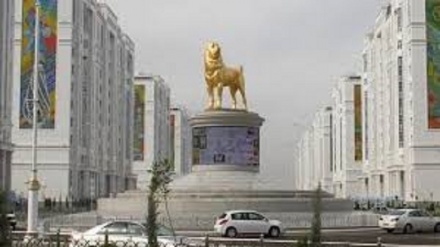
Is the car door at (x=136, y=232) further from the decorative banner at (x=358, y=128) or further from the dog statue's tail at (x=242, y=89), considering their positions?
A: the decorative banner at (x=358, y=128)

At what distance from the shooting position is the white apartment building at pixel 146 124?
529 feet

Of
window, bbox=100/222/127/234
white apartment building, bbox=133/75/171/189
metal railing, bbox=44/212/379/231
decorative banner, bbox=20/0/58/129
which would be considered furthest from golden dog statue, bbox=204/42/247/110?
white apartment building, bbox=133/75/171/189

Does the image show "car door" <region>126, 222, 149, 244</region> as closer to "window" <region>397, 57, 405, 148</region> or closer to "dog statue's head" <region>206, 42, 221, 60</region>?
"dog statue's head" <region>206, 42, 221, 60</region>

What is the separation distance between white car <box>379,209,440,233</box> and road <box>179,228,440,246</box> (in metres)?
0.64

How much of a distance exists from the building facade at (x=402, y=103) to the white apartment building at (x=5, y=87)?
139 ft

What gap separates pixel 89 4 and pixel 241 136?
5828 centimetres

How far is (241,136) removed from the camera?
58406 mm

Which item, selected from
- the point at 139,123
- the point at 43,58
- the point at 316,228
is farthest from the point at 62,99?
the point at 316,228

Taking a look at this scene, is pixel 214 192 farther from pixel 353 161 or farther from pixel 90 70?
pixel 353 161

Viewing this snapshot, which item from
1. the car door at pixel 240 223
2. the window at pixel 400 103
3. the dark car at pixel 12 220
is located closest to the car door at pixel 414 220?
the car door at pixel 240 223

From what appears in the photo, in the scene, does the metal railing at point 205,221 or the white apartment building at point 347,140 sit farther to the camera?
the white apartment building at point 347,140

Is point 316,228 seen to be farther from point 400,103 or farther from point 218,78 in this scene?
point 400,103

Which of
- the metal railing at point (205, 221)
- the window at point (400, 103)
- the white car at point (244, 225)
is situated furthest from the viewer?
the window at point (400, 103)

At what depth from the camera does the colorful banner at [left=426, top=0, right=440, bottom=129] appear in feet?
305
